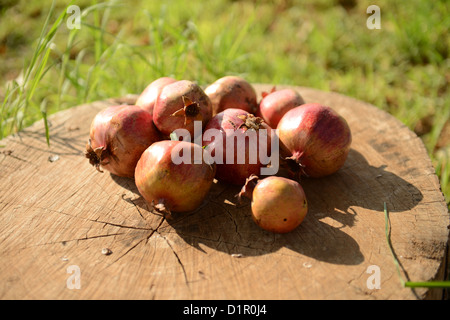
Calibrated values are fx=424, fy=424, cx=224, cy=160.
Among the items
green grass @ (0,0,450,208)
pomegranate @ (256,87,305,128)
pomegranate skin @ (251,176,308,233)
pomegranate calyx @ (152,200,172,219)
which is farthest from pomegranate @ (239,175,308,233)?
green grass @ (0,0,450,208)

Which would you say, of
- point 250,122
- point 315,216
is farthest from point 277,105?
point 315,216

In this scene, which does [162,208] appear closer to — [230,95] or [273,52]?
[230,95]

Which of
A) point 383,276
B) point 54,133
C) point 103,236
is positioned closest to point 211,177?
point 103,236

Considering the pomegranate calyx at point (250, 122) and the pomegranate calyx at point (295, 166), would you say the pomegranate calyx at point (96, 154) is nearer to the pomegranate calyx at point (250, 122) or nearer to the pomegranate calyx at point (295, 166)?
the pomegranate calyx at point (250, 122)

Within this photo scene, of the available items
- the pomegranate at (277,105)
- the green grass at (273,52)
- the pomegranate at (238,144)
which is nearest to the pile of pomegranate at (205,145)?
the pomegranate at (238,144)

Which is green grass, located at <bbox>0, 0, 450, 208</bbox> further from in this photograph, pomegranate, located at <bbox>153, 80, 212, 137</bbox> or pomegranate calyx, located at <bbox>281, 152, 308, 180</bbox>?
pomegranate calyx, located at <bbox>281, 152, 308, 180</bbox>

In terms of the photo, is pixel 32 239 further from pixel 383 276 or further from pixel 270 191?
pixel 383 276
